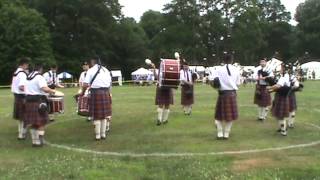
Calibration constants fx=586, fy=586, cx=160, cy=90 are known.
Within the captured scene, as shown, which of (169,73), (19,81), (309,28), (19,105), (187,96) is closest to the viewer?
(19,81)

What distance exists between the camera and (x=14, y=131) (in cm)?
1599

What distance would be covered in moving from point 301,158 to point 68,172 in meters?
4.37

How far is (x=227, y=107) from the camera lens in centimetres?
1352

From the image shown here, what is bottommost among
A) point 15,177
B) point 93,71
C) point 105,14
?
point 15,177

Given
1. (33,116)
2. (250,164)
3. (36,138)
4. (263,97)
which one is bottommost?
(250,164)

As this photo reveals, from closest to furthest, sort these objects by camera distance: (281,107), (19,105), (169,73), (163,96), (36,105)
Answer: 1. (36,105)
2. (281,107)
3. (19,105)
4. (169,73)
5. (163,96)

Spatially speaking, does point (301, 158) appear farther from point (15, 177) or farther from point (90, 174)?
point (15, 177)

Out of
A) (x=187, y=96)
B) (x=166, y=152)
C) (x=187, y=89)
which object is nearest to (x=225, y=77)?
(x=166, y=152)

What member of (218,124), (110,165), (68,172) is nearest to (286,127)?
(218,124)

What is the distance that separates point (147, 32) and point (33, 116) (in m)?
93.5

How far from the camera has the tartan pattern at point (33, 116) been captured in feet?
42.4

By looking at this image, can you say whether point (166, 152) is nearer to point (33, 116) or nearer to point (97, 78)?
point (97, 78)

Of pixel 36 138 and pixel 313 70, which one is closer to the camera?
pixel 36 138

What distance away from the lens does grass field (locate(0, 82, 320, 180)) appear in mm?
9797
